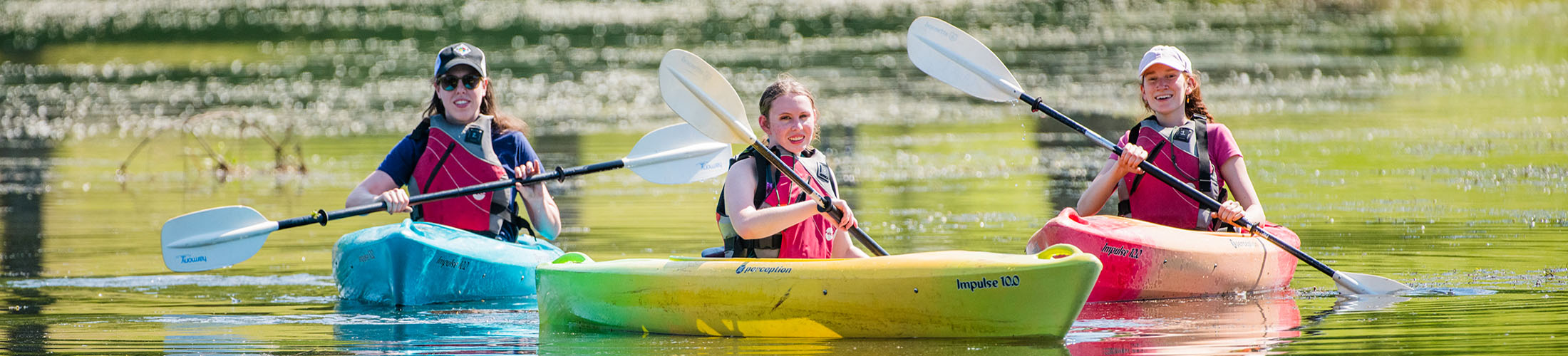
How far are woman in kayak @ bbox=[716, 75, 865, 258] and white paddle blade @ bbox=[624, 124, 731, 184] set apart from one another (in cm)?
128

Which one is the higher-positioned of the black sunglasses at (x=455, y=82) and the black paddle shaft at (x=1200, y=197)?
the black sunglasses at (x=455, y=82)

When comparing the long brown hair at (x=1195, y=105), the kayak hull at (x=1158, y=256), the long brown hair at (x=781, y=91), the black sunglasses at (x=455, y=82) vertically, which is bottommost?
the kayak hull at (x=1158, y=256)

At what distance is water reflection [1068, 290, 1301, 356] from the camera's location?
627 centimetres

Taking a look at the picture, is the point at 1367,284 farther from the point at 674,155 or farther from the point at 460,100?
the point at 460,100

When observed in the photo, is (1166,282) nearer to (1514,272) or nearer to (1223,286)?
(1223,286)

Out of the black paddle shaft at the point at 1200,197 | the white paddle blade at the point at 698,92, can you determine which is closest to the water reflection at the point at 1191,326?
the black paddle shaft at the point at 1200,197

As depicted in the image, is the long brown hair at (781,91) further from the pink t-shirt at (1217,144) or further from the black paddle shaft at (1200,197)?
the pink t-shirt at (1217,144)

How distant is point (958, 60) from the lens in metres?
8.80

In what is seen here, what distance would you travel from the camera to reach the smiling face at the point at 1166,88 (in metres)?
8.08

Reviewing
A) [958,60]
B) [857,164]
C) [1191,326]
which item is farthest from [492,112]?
[857,164]

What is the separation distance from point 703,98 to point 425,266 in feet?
5.44

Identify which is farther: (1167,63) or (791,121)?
(1167,63)

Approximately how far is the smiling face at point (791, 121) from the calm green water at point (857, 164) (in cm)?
73

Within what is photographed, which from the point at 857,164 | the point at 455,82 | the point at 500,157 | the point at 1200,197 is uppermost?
the point at 857,164
